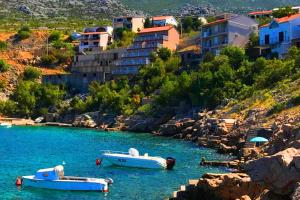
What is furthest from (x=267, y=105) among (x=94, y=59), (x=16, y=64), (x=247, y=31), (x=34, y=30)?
(x=34, y=30)

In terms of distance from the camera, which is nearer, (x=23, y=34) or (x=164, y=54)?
(x=164, y=54)

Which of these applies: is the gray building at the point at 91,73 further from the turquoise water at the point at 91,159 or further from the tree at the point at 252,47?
the tree at the point at 252,47

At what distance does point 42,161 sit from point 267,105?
1065 inches

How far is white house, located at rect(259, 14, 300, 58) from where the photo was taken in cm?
9094

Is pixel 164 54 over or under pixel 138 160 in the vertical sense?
over

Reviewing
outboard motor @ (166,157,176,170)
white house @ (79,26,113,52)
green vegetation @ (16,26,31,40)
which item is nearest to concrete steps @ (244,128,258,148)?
outboard motor @ (166,157,176,170)

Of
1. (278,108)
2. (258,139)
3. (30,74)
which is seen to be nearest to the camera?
(258,139)

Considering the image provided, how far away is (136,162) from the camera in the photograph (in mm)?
51625

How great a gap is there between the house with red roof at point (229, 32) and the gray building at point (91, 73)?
22200 mm

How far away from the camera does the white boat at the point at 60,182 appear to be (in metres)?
39.7

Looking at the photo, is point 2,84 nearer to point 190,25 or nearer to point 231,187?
point 190,25

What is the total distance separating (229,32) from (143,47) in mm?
21589

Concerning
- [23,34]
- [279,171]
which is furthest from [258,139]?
[23,34]

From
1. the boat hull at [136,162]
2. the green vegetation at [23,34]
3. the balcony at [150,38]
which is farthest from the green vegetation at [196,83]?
the green vegetation at [23,34]
